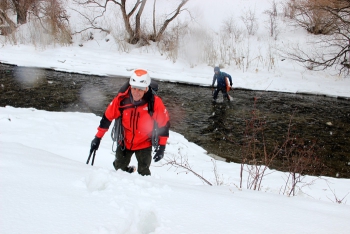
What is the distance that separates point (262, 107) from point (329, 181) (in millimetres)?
6171

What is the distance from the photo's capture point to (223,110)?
11.2 meters

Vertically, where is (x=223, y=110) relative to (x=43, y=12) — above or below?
below

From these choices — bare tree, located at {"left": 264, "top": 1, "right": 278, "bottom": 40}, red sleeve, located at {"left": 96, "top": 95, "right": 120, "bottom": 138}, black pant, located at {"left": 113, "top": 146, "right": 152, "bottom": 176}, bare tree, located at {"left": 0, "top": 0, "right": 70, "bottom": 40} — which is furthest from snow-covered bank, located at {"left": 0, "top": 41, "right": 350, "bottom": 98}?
red sleeve, located at {"left": 96, "top": 95, "right": 120, "bottom": 138}

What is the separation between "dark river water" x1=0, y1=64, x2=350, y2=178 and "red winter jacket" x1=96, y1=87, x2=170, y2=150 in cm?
287

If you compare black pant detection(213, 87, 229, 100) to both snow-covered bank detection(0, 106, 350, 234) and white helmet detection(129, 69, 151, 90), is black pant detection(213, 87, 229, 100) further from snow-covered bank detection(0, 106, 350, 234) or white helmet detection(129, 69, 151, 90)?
snow-covered bank detection(0, 106, 350, 234)

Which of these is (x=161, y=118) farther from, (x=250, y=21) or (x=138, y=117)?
(x=250, y=21)

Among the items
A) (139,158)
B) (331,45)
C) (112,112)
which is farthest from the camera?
(331,45)

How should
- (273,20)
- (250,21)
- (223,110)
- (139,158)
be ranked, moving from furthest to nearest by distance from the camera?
(250,21)
(273,20)
(223,110)
(139,158)

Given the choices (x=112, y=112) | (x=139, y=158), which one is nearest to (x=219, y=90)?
(x=139, y=158)

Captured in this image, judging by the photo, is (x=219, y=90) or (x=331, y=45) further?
(x=331, y=45)

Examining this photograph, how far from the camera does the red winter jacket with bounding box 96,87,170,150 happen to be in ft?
12.6

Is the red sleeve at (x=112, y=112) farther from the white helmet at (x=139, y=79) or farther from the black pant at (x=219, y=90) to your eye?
the black pant at (x=219, y=90)

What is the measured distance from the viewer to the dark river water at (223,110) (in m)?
7.95

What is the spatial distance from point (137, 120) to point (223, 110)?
7.60 meters
